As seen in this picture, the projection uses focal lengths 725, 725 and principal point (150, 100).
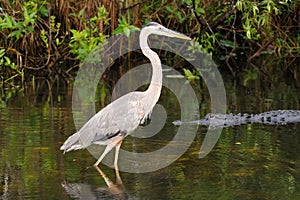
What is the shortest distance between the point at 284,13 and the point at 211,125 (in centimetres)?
714

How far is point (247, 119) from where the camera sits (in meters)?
7.89

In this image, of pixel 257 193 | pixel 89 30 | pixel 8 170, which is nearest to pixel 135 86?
pixel 89 30

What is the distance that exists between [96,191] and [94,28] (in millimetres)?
6900

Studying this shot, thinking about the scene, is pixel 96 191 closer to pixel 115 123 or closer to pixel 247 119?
pixel 115 123

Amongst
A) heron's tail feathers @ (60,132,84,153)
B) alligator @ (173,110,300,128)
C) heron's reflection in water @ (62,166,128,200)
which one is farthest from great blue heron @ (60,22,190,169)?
alligator @ (173,110,300,128)

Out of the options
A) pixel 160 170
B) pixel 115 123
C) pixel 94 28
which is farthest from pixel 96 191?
pixel 94 28

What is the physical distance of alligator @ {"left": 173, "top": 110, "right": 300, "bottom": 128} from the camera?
25.3 feet

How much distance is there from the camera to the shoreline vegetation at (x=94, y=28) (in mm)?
11320

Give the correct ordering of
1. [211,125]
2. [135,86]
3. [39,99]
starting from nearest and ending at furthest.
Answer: [211,125] → [39,99] → [135,86]

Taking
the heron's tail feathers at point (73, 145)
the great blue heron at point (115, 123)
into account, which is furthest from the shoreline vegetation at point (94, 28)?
the heron's tail feathers at point (73, 145)

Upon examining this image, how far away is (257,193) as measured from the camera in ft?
16.7

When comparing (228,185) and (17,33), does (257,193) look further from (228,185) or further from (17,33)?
(17,33)

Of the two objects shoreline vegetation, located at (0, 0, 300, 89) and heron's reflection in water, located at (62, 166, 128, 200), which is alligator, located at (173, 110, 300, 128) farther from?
shoreline vegetation, located at (0, 0, 300, 89)

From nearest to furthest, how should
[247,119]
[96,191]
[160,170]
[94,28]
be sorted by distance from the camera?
[96,191] → [160,170] → [247,119] → [94,28]
